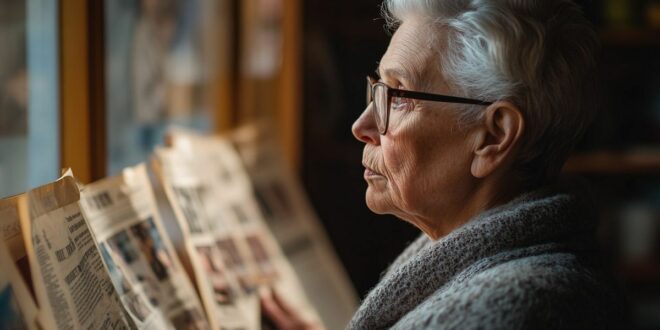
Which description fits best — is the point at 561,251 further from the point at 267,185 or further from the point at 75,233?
the point at 267,185

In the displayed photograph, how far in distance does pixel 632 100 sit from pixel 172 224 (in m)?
2.31

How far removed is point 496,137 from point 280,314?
701 mm

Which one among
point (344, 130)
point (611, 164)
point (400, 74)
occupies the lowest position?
point (611, 164)

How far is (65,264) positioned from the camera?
2.85 feet

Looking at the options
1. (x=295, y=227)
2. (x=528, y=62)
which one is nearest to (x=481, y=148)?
(x=528, y=62)

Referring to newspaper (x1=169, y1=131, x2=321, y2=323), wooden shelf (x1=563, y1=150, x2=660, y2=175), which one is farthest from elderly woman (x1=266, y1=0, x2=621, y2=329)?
wooden shelf (x1=563, y1=150, x2=660, y2=175)

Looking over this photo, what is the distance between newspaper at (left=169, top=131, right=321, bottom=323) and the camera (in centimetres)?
170

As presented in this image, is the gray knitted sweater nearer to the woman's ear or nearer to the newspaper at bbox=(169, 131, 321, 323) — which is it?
the woman's ear

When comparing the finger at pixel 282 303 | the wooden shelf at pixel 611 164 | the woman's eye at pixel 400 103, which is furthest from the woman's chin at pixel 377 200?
the wooden shelf at pixel 611 164

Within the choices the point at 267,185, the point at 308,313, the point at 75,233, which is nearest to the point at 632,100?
the point at 267,185

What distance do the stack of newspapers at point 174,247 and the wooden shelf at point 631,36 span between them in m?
1.65

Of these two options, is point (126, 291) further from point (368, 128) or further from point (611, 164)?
point (611, 164)

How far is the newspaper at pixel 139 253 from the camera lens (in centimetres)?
106

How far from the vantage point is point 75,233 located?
91 centimetres
